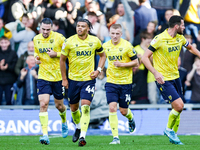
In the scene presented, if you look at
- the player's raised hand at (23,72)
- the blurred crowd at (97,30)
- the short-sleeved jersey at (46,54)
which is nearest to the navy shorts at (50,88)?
the short-sleeved jersey at (46,54)

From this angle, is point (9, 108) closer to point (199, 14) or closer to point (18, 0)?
point (18, 0)

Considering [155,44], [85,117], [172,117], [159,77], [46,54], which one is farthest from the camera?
[46,54]

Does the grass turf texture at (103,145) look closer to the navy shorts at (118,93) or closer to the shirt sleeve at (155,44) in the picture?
the navy shorts at (118,93)

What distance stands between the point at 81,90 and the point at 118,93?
3.82 feet

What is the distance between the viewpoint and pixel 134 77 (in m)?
12.7

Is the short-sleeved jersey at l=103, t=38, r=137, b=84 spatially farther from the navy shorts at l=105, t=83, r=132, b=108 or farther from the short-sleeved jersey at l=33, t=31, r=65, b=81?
the short-sleeved jersey at l=33, t=31, r=65, b=81

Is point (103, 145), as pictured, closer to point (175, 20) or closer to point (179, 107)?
point (179, 107)

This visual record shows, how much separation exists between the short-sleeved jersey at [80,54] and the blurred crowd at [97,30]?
401cm

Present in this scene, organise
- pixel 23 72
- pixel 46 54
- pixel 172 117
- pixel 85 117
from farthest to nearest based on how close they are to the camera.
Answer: pixel 23 72
pixel 46 54
pixel 172 117
pixel 85 117

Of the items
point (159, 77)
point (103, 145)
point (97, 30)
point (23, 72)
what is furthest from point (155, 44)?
point (23, 72)

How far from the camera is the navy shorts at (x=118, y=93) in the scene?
354 inches

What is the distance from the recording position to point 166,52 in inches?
328

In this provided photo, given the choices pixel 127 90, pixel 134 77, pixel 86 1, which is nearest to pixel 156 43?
pixel 127 90

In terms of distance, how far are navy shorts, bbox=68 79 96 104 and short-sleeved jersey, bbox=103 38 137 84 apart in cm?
79
